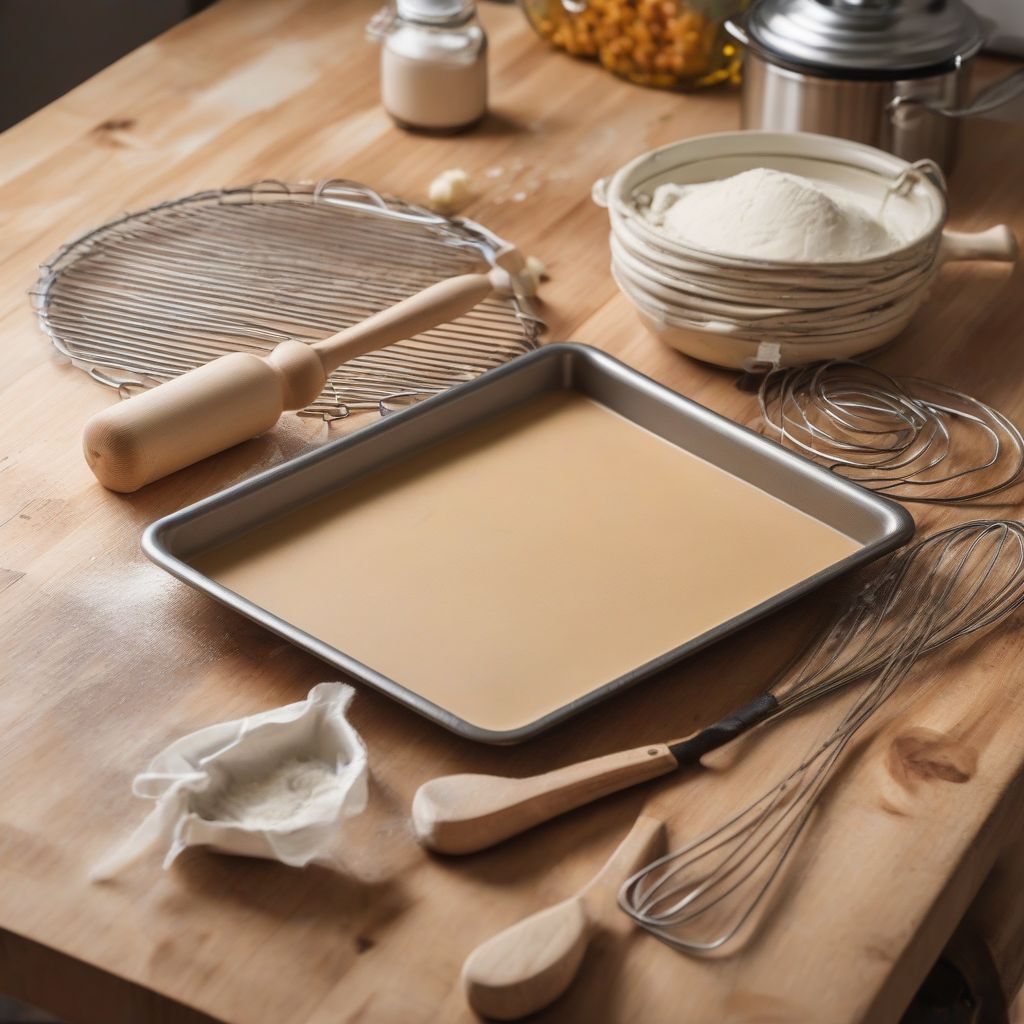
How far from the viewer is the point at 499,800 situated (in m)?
0.68

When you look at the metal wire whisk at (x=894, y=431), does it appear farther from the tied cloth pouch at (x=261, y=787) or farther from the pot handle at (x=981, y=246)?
the tied cloth pouch at (x=261, y=787)

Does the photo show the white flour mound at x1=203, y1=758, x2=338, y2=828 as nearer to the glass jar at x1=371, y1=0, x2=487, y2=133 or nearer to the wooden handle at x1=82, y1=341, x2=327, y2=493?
the wooden handle at x1=82, y1=341, x2=327, y2=493

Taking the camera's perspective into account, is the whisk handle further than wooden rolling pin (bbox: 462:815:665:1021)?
Yes

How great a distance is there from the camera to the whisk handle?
728 millimetres

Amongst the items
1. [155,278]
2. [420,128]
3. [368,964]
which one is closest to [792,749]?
[368,964]

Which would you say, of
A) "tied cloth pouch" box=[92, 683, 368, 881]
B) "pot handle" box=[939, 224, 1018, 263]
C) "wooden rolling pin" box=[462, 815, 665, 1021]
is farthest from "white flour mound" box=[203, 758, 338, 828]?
"pot handle" box=[939, 224, 1018, 263]

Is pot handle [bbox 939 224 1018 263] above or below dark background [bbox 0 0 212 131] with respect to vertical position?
below

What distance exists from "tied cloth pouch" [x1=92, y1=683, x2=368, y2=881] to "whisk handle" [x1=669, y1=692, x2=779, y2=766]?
159mm

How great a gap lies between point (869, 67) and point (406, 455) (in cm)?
56

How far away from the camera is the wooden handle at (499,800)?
671 millimetres

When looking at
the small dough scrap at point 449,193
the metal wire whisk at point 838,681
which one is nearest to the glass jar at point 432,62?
the small dough scrap at point 449,193

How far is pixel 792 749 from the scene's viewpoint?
743 mm

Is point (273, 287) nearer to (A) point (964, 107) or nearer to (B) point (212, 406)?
(B) point (212, 406)

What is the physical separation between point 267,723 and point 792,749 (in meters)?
0.26
